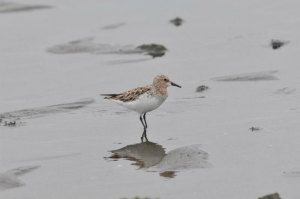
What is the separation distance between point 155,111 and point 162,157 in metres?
3.24

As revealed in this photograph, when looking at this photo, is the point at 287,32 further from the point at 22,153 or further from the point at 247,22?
the point at 22,153

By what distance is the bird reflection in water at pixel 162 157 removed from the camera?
10094mm

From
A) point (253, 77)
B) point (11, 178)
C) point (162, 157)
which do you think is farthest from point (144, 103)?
point (253, 77)

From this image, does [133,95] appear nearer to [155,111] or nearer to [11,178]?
[155,111]

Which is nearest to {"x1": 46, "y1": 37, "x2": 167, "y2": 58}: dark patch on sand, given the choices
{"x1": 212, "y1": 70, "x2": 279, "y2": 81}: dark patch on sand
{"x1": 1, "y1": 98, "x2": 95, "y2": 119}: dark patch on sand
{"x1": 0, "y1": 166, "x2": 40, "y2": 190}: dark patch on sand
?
{"x1": 212, "y1": 70, "x2": 279, "y2": 81}: dark patch on sand

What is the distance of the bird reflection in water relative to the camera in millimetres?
10094

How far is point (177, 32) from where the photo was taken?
19969 millimetres

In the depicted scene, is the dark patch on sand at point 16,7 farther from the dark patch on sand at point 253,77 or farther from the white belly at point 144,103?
the white belly at point 144,103

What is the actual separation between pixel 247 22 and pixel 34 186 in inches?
484

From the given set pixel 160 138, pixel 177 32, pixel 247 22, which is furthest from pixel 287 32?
pixel 160 138

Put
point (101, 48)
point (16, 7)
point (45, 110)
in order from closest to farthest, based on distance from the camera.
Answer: point (45, 110)
point (101, 48)
point (16, 7)

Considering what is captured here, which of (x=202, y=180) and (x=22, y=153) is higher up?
(x=22, y=153)

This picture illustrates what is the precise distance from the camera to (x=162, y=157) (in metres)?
10.8

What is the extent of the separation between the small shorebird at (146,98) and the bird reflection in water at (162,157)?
1.02 meters
